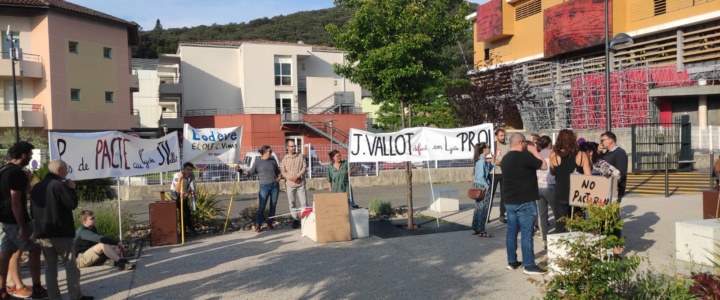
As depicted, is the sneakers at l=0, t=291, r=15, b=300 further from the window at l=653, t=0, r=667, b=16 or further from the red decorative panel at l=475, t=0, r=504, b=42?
the red decorative panel at l=475, t=0, r=504, b=42

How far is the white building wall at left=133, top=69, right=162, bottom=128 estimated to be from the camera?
192 ft

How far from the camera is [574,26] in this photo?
3709 centimetres

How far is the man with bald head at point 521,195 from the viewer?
7270 millimetres

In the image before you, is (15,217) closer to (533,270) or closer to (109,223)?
(109,223)

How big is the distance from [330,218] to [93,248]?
12.3 ft

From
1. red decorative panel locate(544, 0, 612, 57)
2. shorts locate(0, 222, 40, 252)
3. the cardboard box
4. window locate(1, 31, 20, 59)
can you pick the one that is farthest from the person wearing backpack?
red decorative panel locate(544, 0, 612, 57)

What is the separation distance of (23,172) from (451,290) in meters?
4.98

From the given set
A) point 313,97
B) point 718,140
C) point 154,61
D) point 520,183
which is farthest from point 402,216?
point 154,61

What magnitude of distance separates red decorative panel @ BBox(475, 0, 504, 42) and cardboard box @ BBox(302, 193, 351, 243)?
38.5m

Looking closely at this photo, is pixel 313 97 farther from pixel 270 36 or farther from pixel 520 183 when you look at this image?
pixel 270 36

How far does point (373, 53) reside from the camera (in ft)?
37.6

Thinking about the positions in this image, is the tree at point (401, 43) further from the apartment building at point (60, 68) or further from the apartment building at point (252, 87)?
the apartment building at point (252, 87)

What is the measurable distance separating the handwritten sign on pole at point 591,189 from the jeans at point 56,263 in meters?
6.33

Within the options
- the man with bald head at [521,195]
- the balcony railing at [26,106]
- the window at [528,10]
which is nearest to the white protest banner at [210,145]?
the man with bald head at [521,195]
